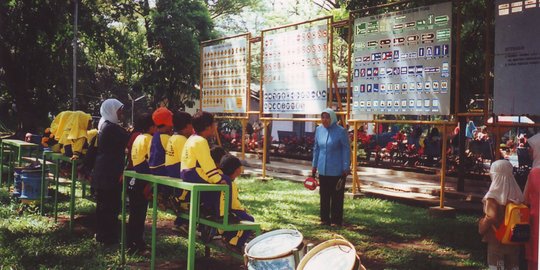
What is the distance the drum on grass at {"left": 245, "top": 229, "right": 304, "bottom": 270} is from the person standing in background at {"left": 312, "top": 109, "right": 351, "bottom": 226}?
4.23 m

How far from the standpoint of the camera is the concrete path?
9.73 meters

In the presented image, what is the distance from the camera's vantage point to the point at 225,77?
13.2 meters

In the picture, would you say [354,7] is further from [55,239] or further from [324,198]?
[55,239]

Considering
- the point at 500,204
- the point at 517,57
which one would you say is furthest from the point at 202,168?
the point at 517,57

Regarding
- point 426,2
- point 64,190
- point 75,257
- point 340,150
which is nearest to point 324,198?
point 340,150

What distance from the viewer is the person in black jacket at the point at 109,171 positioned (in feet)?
21.2

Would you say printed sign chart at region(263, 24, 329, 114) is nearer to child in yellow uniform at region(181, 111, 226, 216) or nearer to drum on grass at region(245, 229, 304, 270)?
child in yellow uniform at region(181, 111, 226, 216)

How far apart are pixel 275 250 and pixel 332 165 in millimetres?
4444

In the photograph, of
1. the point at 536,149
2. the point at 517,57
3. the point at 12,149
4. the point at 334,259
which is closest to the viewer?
the point at 334,259

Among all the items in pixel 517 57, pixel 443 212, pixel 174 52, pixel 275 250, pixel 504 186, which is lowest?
pixel 443 212

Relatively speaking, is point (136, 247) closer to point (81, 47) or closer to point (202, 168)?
point (202, 168)

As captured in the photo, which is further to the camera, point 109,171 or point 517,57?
point 517,57

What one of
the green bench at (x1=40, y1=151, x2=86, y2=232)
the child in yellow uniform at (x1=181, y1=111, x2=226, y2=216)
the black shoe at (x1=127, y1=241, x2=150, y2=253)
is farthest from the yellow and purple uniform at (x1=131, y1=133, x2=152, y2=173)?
the green bench at (x1=40, y1=151, x2=86, y2=232)

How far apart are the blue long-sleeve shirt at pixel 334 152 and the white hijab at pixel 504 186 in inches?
135
